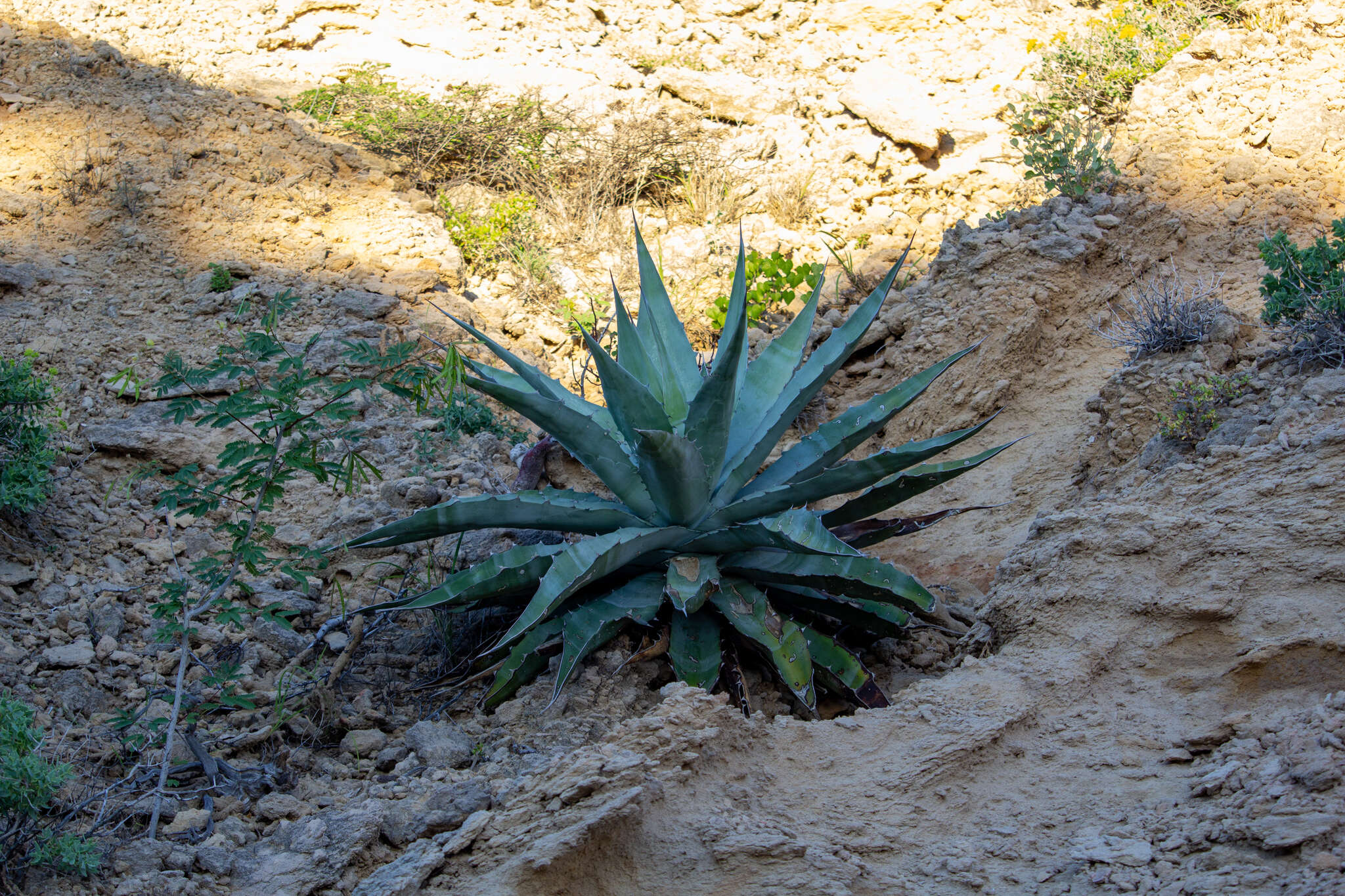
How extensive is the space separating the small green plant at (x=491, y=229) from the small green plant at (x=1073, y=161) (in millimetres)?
3082

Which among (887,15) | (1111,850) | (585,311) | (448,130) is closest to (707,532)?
(1111,850)

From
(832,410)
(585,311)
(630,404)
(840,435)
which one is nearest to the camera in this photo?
(630,404)

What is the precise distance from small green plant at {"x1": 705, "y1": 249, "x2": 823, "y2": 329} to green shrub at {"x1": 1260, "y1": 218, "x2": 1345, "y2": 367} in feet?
8.60

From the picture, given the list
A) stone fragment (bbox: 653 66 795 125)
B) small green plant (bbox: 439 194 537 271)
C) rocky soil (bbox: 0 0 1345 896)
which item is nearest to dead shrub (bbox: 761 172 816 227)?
rocky soil (bbox: 0 0 1345 896)

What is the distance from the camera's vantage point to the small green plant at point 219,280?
4973mm

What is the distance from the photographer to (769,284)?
5734mm

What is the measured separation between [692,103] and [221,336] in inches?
178

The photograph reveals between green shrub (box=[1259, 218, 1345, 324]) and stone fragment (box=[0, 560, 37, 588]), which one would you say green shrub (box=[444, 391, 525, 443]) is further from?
green shrub (box=[1259, 218, 1345, 324])

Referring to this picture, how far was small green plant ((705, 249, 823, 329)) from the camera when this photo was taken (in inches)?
225

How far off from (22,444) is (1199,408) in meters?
3.92

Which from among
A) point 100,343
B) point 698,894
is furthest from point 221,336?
point 698,894

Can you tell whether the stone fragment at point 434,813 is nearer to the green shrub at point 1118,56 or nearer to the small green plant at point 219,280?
the small green plant at point 219,280

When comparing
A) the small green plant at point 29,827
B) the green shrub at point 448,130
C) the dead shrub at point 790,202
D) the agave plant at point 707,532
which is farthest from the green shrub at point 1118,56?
the small green plant at point 29,827

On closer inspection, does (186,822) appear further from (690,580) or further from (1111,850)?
(1111,850)
